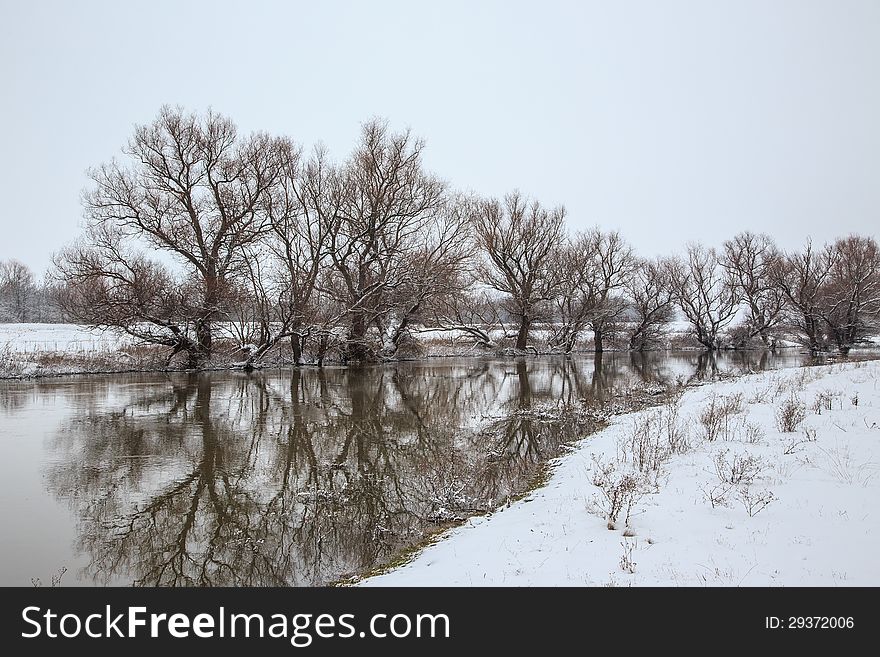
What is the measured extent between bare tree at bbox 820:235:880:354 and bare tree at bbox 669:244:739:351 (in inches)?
344

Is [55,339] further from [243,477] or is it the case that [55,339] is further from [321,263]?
[243,477]

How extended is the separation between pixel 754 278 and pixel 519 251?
88.5ft

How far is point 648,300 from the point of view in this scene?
53219mm

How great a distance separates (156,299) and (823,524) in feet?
94.0

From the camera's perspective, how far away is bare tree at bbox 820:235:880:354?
41.1m

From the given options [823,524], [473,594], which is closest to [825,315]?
[823,524]

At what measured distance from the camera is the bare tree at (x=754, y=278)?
169 ft

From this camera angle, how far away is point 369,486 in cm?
802

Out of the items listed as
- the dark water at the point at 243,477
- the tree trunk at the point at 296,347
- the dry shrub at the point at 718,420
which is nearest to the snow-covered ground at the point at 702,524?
the dry shrub at the point at 718,420

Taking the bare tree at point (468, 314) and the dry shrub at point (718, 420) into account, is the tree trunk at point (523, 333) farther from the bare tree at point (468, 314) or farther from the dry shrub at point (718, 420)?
the dry shrub at point (718, 420)

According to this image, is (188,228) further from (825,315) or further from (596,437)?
(825,315)

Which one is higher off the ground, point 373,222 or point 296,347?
point 373,222

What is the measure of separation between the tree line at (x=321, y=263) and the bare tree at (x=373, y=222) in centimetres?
9

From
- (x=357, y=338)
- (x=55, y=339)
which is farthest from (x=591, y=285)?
(x=55, y=339)
